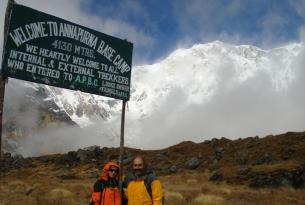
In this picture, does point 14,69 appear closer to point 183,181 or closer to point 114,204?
point 114,204

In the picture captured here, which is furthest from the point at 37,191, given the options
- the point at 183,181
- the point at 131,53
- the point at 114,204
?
the point at 114,204

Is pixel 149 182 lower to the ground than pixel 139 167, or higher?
lower

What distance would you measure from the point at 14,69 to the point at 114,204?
3.09 metres

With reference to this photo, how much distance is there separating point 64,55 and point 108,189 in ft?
9.85

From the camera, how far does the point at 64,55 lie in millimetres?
8844

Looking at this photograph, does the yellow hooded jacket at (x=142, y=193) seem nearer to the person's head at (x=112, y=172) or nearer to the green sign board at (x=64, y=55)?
the person's head at (x=112, y=172)

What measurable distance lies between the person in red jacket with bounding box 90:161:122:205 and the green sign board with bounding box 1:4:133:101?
7.47ft

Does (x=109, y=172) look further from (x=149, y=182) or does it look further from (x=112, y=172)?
(x=149, y=182)

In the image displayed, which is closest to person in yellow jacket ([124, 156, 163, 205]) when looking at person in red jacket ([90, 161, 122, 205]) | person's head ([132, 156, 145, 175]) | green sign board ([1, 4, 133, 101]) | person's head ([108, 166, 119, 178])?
person's head ([132, 156, 145, 175])

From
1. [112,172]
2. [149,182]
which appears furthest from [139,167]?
[112,172]

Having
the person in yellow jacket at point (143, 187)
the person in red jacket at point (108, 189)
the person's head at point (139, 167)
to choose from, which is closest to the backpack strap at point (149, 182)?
the person in yellow jacket at point (143, 187)

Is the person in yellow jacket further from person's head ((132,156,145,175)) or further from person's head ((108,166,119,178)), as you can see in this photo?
person's head ((108,166,119,178))

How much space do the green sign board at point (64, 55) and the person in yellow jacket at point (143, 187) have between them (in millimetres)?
2686

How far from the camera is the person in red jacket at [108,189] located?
287 inches
